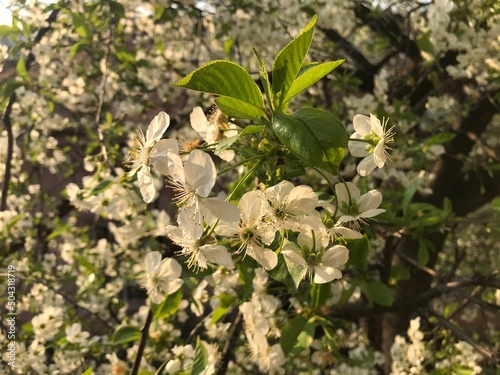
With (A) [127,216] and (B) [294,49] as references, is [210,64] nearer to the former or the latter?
(B) [294,49]

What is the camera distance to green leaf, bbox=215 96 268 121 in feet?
1.97

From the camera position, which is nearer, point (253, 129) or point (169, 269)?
point (253, 129)

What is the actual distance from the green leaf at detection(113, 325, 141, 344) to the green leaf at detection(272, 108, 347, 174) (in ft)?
3.08

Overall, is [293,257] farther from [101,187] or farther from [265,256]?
[101,187]

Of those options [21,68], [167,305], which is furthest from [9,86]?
[167,305]

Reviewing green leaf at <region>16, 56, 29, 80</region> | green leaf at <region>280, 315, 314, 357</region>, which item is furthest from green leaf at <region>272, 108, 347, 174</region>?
green leaf at <region>16, 56, 29, 80</region>

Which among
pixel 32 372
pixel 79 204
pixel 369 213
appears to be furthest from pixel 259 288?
pixel 32 372

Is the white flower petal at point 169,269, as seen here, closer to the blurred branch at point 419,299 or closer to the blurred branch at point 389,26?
the blurred branch at point 419,299

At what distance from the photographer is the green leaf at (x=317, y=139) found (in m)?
0.52

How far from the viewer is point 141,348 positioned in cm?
110

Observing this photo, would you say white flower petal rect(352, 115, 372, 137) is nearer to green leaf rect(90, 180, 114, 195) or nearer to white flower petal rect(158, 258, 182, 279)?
white flower petal rect(158, 258, 182, 279)

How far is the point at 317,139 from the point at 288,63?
0.40 ft

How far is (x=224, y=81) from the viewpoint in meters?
0.59

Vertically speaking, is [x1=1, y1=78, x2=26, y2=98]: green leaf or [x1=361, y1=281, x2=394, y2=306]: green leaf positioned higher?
[x1=361, y1=281, x2=394, y2=306]: green leaf
